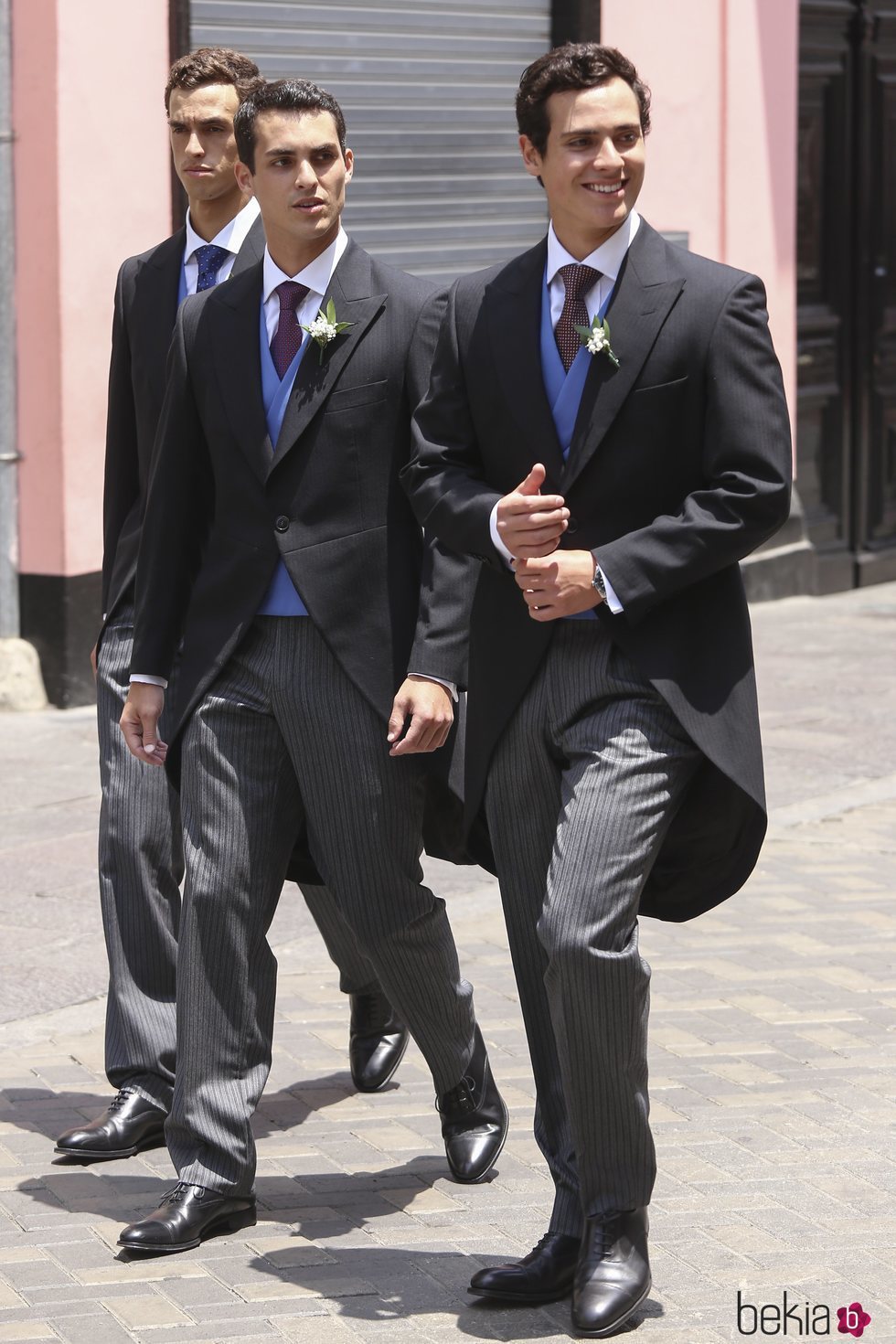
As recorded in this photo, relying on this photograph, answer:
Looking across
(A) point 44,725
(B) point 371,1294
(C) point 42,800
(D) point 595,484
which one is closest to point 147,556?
(D) point 595,484

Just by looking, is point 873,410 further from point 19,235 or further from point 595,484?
point 595,484

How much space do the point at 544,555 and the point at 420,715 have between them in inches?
22.1

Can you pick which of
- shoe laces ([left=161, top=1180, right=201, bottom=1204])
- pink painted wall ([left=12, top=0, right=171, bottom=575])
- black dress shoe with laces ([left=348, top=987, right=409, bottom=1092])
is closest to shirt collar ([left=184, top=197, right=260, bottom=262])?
black dress shoe with laces ([left=348, top=987, right=409, bottom=1092])

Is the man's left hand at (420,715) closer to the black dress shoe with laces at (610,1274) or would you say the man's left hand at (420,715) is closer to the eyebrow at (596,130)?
the black dress shoe with laces at (610,1274)

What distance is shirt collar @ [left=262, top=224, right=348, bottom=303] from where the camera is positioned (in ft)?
14.3

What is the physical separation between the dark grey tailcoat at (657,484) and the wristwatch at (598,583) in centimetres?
2

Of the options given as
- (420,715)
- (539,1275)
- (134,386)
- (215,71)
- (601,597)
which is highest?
(215,71)

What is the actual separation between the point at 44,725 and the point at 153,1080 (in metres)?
4.44

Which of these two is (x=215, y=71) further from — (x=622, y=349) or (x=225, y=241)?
(x=622, y=349)

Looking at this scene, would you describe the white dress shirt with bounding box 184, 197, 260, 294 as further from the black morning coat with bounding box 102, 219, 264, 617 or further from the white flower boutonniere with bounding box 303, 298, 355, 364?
the white flower boutonniere with bounding box 303, 298, 355, 364

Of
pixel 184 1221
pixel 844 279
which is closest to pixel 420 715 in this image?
pixel 184 1221

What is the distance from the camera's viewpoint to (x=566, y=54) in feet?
12.6

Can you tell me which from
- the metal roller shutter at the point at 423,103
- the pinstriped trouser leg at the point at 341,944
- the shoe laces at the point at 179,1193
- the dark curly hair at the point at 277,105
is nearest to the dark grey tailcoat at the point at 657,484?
the dark curly hair at the point at 277,105

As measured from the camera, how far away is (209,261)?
16.1ft
